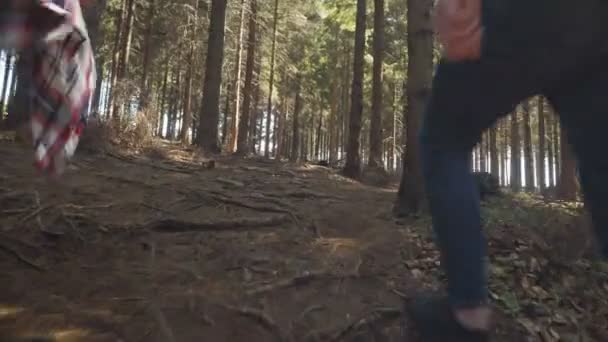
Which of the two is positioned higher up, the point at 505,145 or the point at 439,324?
the point at 505,145

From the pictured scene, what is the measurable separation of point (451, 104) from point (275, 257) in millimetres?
2520

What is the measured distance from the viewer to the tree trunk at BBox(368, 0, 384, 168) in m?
12.0

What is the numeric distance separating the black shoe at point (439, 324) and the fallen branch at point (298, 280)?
167 centimetres

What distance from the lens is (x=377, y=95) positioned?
1324 centimetres

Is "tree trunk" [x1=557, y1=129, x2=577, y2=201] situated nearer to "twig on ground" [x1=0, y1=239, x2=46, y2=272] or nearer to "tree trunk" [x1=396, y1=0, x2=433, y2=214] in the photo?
"tree trunk" [x1=396, y1=0, x2=433, y2=214]

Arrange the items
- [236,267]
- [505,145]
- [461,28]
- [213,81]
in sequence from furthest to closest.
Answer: [505,145], [213,81], [236,267], [461,28]

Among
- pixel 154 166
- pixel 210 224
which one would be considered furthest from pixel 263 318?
pixel 154 166

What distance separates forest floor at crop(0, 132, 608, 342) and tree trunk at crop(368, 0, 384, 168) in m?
7.05

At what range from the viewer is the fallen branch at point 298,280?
302 centimetres

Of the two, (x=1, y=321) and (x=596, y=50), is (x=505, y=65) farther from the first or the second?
(x=1, y=321)

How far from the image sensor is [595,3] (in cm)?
123

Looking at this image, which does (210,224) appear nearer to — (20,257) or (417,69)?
(20,257)

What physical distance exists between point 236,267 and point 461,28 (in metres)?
2.56

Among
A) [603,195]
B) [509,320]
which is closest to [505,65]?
[603,195]
